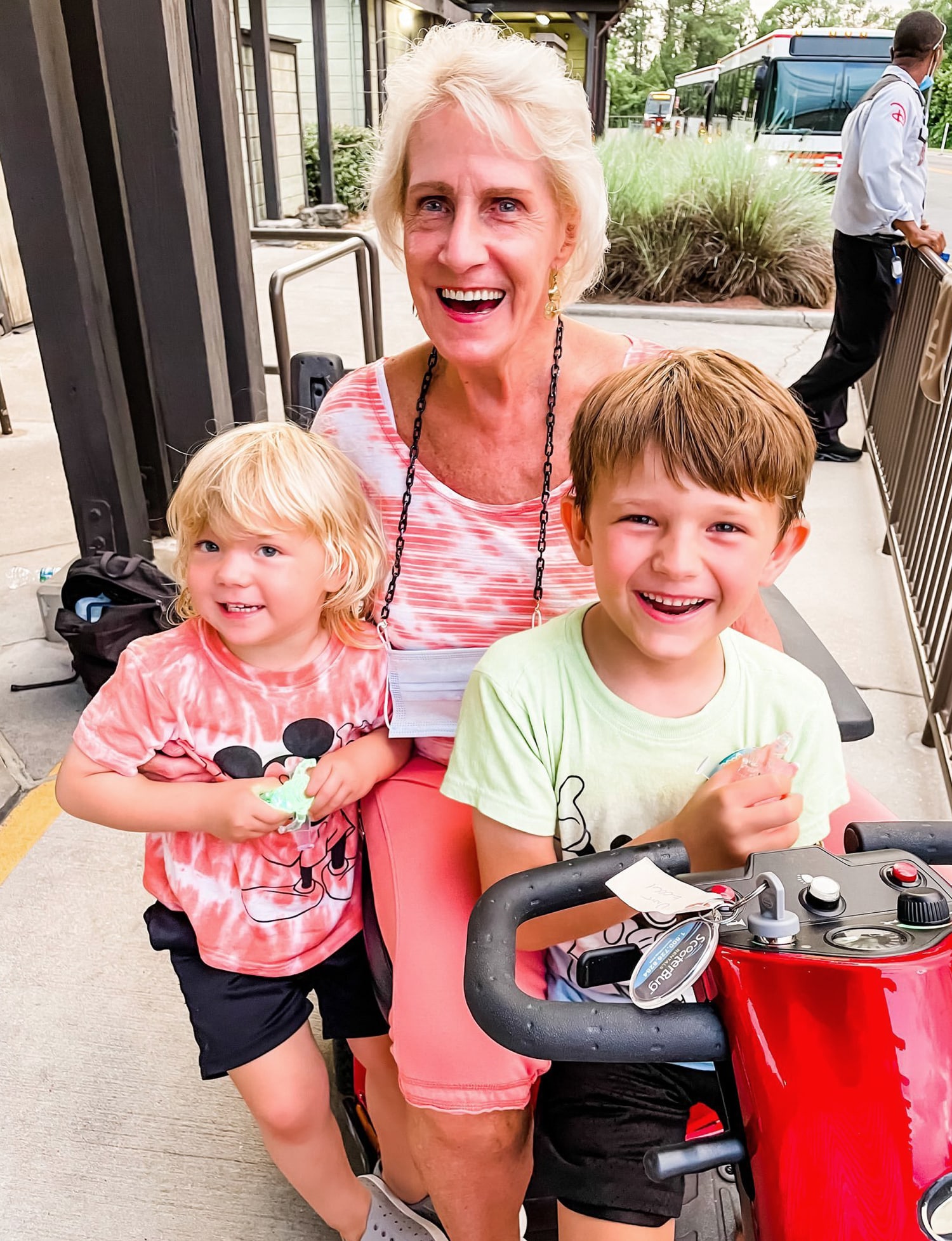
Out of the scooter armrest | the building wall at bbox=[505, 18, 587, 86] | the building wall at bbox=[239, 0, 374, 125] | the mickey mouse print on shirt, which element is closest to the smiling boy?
the scooter armrest

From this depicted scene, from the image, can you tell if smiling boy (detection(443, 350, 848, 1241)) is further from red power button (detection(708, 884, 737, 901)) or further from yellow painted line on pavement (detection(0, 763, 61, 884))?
yellow painted line on pavement (detection(0, 763, 61, 884))

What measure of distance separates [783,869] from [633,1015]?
18 cm

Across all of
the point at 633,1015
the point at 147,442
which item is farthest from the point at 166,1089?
the point at 147,442

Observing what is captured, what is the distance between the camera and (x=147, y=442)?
Result: 383cm

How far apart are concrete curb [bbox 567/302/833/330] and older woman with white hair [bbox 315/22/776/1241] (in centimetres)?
713

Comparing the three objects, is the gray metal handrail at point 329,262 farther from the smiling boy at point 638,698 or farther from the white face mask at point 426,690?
the smiling boy at point 638,698

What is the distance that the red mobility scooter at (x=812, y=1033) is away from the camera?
2.28 feet

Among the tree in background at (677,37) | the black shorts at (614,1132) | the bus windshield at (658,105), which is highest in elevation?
the tree in background at (677,37)

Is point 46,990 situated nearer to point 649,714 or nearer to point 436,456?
point 436,456

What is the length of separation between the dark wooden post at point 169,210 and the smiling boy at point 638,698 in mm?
2056

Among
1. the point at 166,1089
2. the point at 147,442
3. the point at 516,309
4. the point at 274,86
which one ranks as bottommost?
the point at 166,1089

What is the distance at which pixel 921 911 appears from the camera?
75 centimetres

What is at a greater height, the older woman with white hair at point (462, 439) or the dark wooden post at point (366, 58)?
the dark wooden post at point (366, 58)

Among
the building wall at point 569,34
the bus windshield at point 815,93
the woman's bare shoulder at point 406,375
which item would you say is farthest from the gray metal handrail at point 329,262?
the building wall at point 569,34
